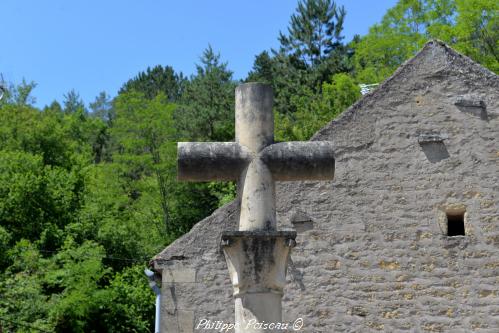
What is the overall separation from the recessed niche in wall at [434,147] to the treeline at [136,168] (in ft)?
44.3

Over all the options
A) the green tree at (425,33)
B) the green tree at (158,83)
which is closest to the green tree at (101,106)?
the green tree at (158,83)

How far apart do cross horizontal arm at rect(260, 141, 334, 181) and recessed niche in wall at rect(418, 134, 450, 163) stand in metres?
4.88

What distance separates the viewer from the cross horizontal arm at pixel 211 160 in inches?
225

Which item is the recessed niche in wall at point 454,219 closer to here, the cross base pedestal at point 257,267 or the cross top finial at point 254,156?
the cross top finial at point 254,156

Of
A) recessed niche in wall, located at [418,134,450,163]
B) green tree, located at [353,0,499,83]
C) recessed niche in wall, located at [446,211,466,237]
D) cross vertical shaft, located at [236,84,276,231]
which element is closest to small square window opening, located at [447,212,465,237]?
recessed niche in wall, located at [446,211,466,237]

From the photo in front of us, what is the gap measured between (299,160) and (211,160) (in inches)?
21.1

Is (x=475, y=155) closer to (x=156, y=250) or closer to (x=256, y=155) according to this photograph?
(x=256, y=155)

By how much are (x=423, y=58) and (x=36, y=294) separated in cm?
1463

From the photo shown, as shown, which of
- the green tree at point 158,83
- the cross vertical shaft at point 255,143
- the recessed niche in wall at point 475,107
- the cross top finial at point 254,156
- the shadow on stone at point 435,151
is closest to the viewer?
the cross vertical shaft at point 255,143

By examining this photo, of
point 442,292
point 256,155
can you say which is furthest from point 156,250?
point 256,155

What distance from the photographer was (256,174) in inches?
224

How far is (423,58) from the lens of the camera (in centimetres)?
1089

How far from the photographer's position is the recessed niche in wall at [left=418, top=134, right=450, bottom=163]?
414 inches

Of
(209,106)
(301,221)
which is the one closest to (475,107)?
(301,221)
